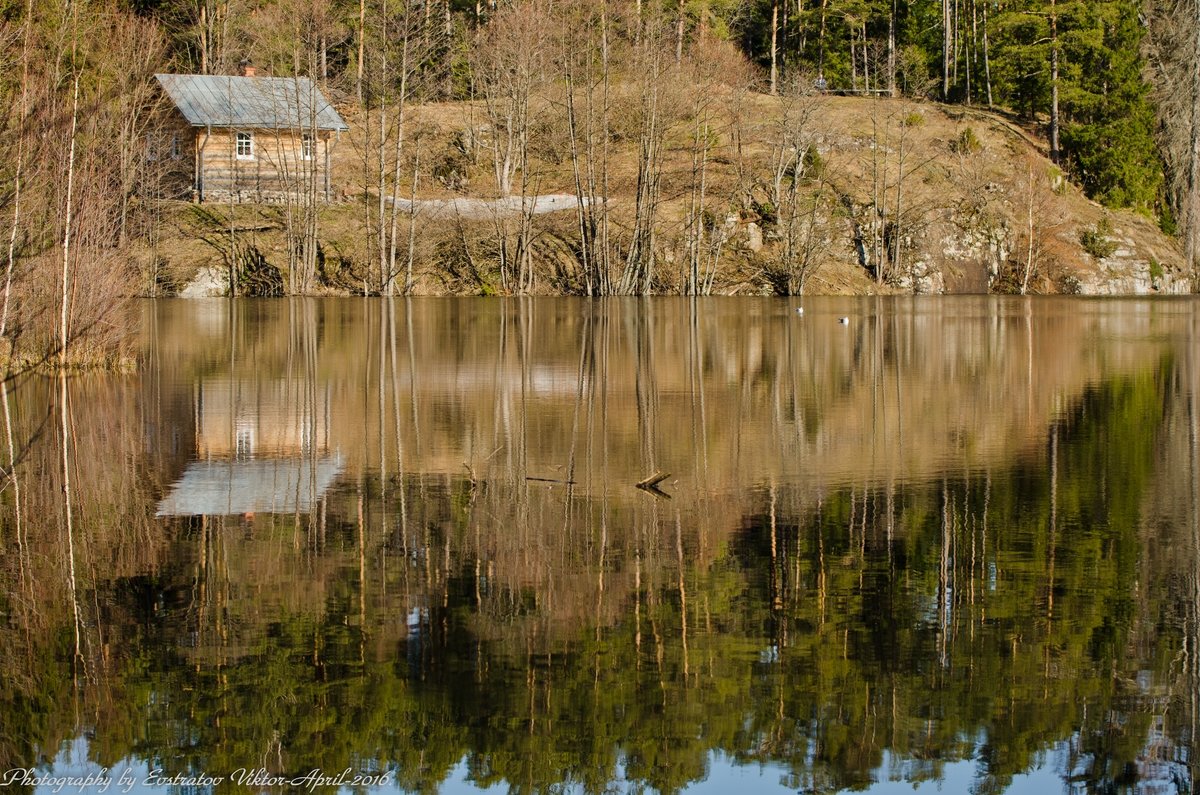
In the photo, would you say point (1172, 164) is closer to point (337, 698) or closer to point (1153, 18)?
point (1153, 18)

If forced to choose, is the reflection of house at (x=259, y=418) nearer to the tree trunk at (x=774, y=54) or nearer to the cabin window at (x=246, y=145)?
the cabin window at (x=246, y=145)

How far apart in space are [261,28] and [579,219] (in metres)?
19.5

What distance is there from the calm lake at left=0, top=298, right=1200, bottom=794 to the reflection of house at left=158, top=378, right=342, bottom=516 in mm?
72

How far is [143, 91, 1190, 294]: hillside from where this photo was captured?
62062 mm

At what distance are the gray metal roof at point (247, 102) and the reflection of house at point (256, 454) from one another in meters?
45.1

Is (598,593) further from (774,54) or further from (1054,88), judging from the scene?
(774,54)

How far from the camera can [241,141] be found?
6619 centimetres

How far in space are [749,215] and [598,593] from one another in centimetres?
6026

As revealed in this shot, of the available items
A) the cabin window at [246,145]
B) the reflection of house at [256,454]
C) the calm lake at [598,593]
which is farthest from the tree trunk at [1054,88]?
the reflection of house at [256,454]

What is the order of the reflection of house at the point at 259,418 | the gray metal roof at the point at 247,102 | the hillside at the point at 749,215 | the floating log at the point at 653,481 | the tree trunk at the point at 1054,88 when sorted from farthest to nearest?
the tree trunk at the point at 1054,88, the gray metal roof at the point at 247,102, the hillside at the point at 749,215, the reflection of house at the point at 259,418, the floating log at the point at 653,481

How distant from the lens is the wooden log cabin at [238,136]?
64.5 metres

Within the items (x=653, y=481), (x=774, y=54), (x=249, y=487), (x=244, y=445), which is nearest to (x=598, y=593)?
(x=653, y=481)

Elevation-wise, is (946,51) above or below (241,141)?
above

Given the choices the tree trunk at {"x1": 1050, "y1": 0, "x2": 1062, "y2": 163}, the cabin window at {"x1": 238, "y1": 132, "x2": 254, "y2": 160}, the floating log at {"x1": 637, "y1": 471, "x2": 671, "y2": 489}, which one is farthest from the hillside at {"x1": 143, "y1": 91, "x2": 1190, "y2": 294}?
the floating log at {"x1": 637, "y1": 471, "x2": 671, "y2": 489}
